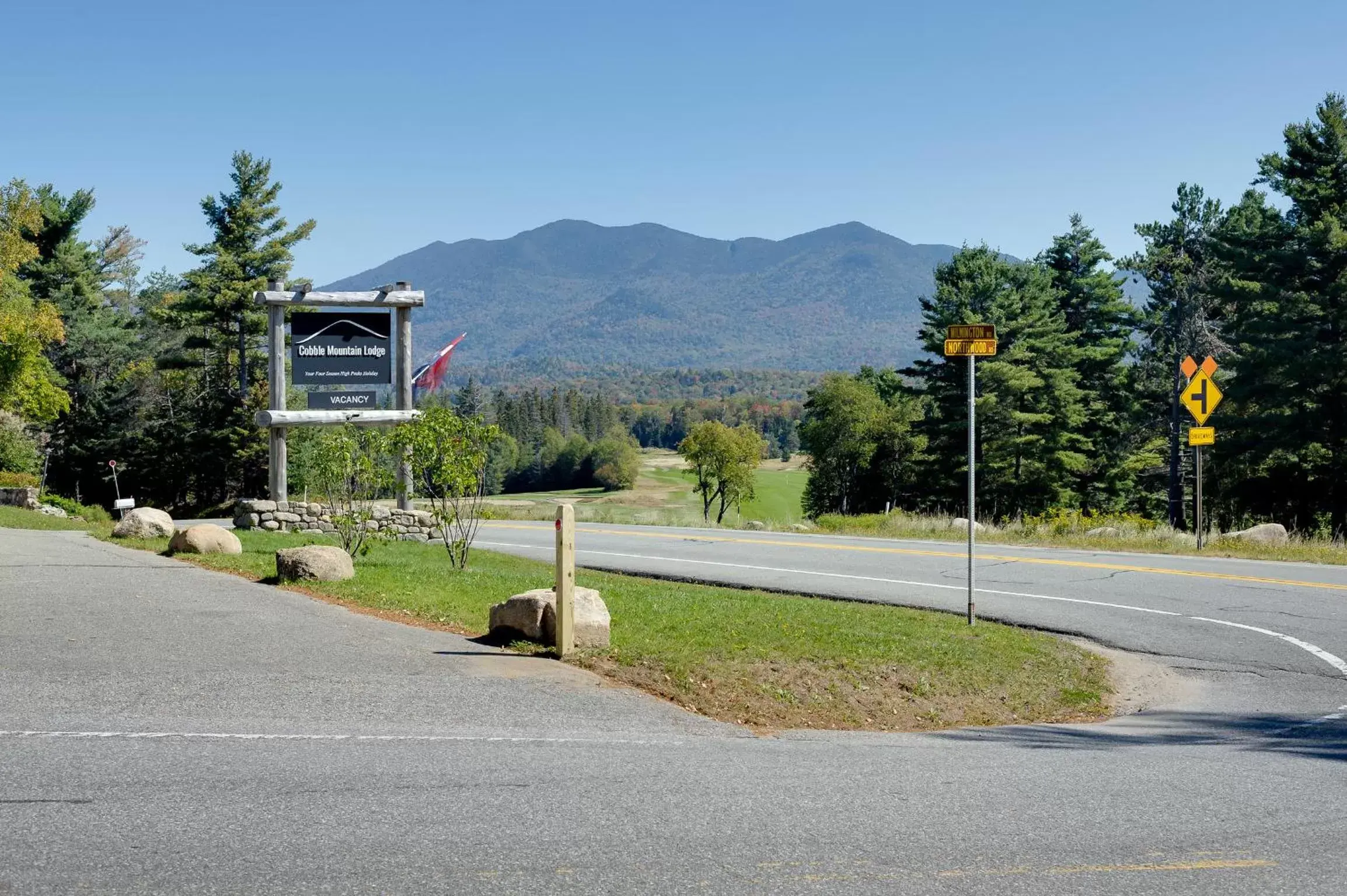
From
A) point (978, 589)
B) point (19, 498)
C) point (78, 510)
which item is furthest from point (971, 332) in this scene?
point (78, 510)

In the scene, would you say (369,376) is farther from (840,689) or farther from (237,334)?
(237,334)

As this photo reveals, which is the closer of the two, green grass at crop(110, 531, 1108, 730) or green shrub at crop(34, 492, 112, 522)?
green grass at crop(110, 531, 1108, 730)

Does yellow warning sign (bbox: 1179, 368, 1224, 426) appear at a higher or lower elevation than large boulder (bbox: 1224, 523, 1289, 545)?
higher

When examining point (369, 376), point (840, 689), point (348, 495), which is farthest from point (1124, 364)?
point (840, 689)

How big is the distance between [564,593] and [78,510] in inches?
1185

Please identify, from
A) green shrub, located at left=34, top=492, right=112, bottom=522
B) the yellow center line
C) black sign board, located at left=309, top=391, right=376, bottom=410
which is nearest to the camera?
the yellow center line

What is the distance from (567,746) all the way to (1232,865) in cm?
376

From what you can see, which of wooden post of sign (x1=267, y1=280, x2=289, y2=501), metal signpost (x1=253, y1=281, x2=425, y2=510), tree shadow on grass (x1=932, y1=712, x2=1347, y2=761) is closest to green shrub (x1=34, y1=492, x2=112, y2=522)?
wooden post of sign (x1=267, y1=280, x2=289, y2=501)

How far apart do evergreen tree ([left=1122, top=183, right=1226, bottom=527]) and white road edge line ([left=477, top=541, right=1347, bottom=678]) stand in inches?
1456

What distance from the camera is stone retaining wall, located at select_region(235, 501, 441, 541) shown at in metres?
23.5

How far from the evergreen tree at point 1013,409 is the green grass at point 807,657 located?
4374 cm

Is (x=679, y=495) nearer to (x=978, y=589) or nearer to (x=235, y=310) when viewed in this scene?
(x=235, y=310)

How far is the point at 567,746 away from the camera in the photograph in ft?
23.2

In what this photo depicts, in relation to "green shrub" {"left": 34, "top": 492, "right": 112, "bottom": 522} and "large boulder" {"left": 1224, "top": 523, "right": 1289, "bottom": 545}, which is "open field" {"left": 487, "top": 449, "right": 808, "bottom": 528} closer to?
"green shrub" {"left": 34, "top": 492, "right": 112, "bottom": 522}
